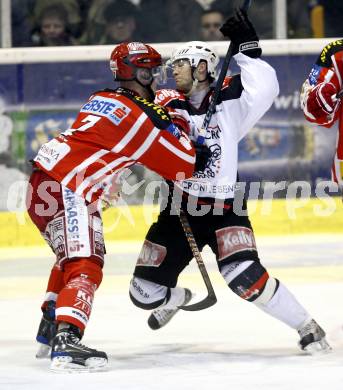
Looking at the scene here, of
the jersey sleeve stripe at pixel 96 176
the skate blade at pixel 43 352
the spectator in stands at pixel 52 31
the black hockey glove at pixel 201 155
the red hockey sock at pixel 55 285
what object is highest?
the spectator in stands at pixel 52 31

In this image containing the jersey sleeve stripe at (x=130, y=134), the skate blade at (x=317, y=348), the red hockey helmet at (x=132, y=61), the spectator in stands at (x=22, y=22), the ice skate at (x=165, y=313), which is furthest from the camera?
the spectator in stands at (x=22, y=22)

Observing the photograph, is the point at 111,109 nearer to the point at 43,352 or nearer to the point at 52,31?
the point at 43,352

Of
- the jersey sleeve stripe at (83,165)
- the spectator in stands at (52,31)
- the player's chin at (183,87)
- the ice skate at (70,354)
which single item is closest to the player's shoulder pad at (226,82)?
the player's chin at (183,87)

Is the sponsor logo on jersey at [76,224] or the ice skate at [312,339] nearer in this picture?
the sponsor logo on jersey at [76,224]

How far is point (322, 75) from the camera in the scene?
509 cm

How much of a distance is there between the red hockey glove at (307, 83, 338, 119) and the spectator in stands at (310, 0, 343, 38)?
3.46 metres

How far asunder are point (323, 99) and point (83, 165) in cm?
106

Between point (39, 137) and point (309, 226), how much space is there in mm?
1715

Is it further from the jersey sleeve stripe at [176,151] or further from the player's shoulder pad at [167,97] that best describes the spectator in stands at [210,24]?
the jersey sleeve stripe at [176,151]

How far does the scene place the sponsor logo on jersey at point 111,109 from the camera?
4.47 metres

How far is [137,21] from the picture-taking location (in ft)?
27.2

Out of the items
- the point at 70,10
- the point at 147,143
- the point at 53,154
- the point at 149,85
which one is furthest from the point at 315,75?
the point at 70,10

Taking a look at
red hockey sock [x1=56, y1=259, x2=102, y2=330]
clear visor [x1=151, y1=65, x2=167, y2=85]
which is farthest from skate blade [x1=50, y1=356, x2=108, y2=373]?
clear visor [x1=151, y1=65, x2=167, y2=85]

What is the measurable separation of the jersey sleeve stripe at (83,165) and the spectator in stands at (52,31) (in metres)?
3.75
